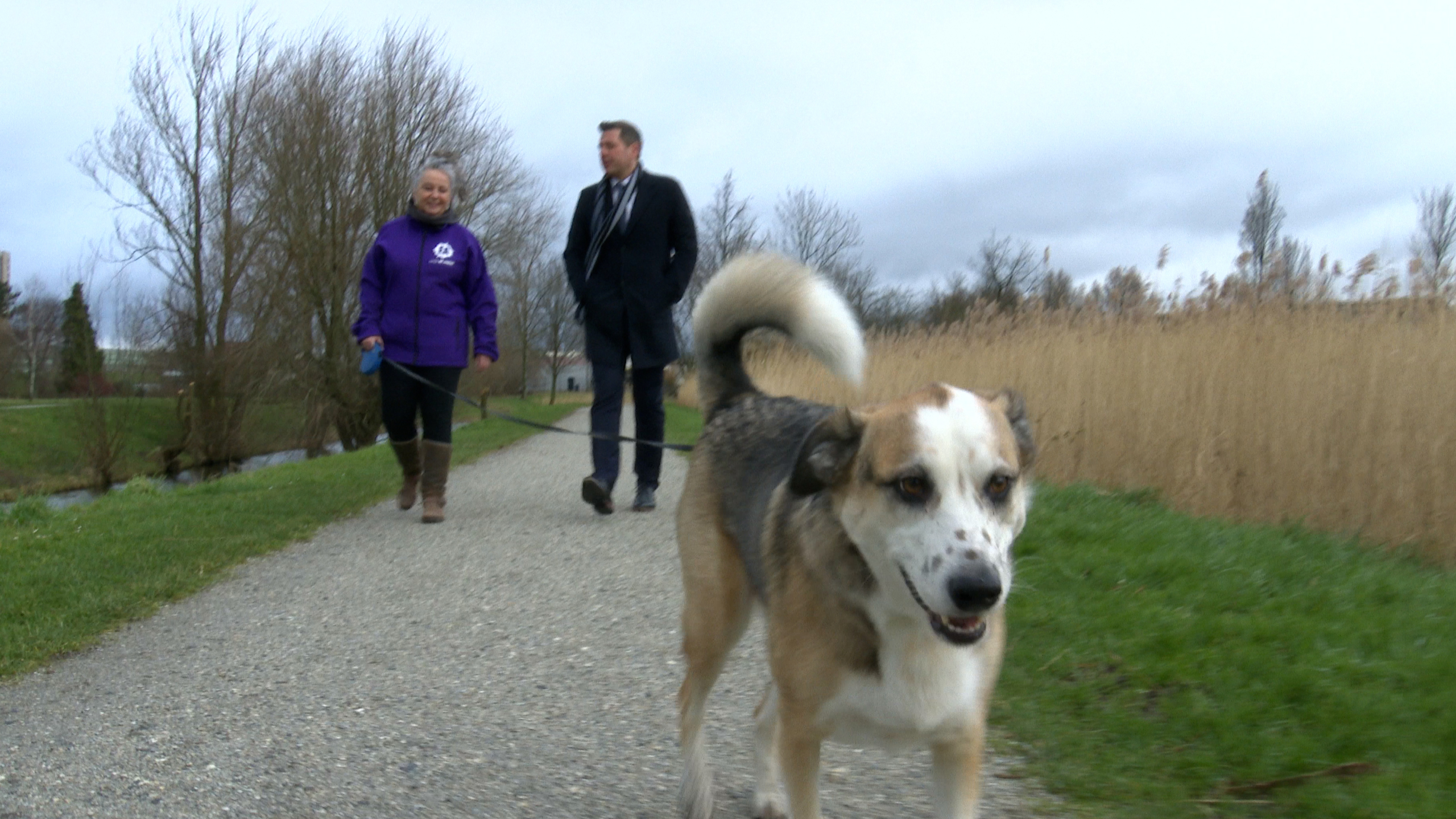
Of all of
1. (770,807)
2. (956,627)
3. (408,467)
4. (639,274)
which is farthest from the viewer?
(408,467)

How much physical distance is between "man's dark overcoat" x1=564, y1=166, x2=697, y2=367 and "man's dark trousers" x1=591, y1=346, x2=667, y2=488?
0.34 feet

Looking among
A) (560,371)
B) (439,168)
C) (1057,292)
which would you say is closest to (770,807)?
(439,168)

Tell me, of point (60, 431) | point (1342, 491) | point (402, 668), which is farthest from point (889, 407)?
point (60, 431)

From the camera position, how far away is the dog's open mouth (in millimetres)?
2256

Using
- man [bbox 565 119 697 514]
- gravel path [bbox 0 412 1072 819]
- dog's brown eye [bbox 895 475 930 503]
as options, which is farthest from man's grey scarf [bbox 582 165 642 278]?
dog's brown eye [bbox 895 475 930 503]

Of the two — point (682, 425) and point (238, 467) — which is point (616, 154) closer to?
point (682, 425)

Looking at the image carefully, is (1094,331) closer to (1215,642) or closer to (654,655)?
(1215,642)

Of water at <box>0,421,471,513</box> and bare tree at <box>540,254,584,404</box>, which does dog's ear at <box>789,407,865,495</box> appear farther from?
bare tree at <box>540,254,584,404</box>

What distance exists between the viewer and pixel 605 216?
7.50m

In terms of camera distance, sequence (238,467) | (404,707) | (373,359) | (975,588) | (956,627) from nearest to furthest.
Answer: (975,588) → (956,627) → (404,707) → (373,359) → (238,467)

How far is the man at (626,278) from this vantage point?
293 inches

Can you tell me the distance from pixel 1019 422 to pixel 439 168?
6030mm

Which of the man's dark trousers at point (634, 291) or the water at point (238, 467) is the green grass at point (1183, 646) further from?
the water at point (238, 467)

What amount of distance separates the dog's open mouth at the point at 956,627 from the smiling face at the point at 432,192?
6107mm
